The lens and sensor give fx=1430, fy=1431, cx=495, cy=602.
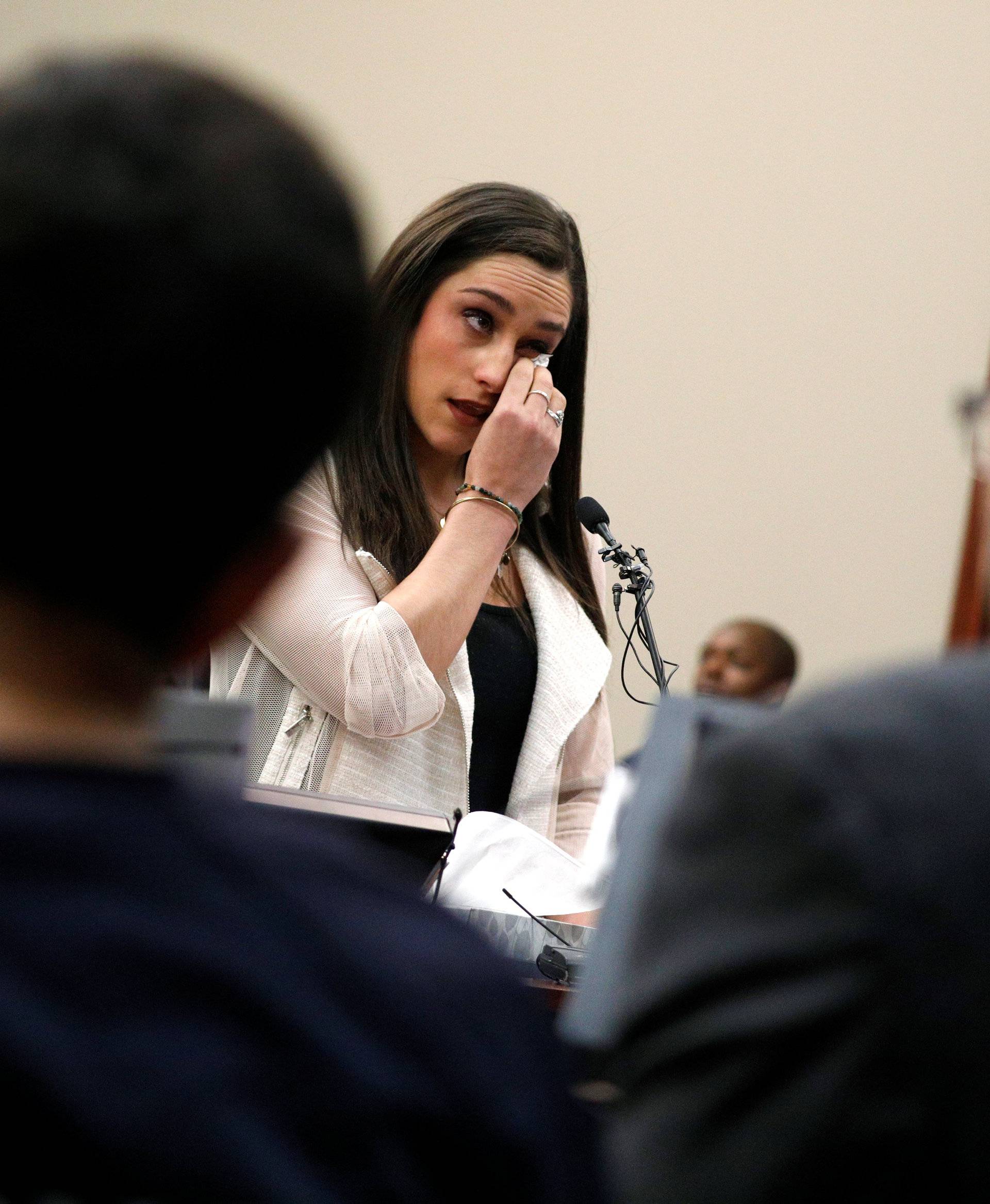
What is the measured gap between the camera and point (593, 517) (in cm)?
178

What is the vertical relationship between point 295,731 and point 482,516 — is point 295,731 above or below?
below

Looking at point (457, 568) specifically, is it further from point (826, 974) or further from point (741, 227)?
point (741, 227)

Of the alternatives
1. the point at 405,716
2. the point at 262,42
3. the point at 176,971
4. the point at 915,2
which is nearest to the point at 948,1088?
the point at 176,971

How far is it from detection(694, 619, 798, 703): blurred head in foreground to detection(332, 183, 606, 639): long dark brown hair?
189 cm

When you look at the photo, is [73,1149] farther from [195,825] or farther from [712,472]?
[712,472]

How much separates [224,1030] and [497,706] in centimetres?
136

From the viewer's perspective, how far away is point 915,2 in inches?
158

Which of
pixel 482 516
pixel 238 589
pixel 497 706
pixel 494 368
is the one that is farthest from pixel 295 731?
pixel 238 589

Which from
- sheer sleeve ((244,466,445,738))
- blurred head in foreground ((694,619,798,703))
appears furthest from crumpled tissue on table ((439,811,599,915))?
blurred head in foreground ((694,619,798,703))

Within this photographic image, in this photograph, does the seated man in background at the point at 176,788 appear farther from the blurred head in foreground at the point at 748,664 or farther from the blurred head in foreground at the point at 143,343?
the blurred head in foreground at the point at 748,664

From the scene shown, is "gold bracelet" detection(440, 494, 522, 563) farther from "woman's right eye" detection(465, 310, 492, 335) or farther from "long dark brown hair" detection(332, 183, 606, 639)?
"woman's right eye" detection(465, 310, 492, 335)

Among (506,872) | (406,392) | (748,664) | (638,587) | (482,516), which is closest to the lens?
(506,872)

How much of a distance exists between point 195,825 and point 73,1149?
3.5 inches

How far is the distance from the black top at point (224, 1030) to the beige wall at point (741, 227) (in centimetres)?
348
